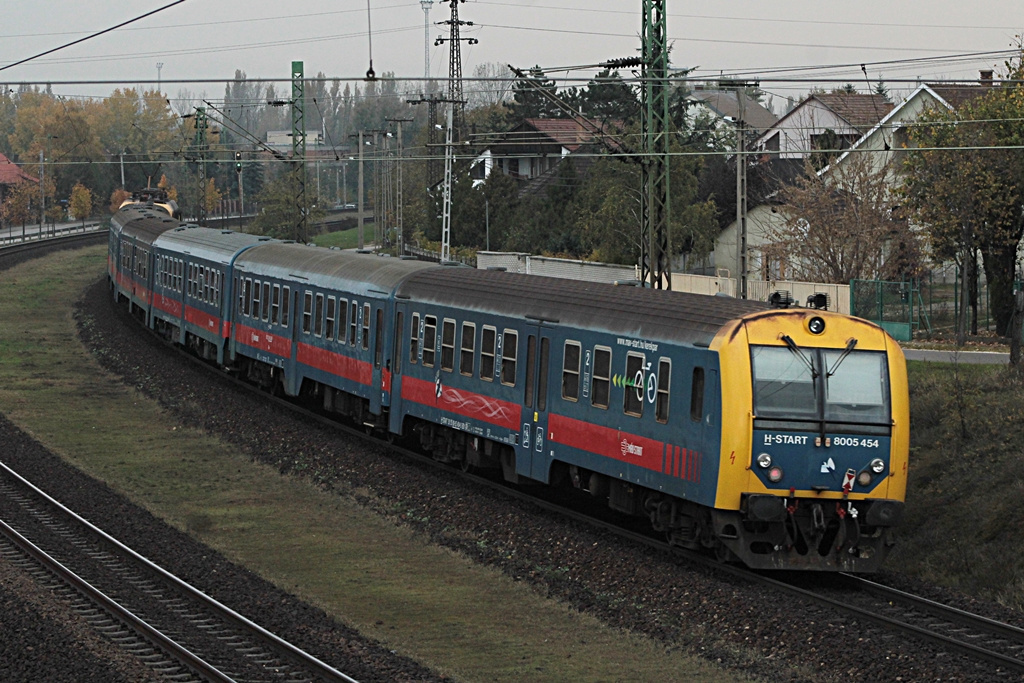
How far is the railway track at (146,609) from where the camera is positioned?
11.8 m

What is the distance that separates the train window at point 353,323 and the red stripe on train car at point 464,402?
2.37m

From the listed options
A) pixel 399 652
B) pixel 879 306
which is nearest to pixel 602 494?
pixel 399 652

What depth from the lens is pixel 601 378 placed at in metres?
16.4

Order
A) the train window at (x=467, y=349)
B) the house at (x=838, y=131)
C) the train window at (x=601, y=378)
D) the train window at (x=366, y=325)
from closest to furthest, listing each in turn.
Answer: the train window at (x=601, y=378), the train window at (x=467, y=349), the train window at (x=366, y=325), the house at (x=838, y=131)

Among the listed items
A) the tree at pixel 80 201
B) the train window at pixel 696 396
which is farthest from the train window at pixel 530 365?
the tree at pixel 80 201

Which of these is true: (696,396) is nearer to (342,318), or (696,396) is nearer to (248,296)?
(342,318)

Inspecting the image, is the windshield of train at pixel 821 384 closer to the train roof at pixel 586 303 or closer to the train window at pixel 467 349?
the train roof at pixel 586 303

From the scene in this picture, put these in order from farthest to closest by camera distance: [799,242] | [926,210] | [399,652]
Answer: [799,242]
[926,210]
[399,652]

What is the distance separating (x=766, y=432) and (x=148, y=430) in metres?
15.7

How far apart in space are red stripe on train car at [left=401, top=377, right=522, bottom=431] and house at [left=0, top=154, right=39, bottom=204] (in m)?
99.0

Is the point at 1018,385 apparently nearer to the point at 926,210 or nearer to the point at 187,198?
the point at 926,210

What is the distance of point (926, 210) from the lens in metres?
37.9

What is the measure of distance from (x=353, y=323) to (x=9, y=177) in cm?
→ 10734

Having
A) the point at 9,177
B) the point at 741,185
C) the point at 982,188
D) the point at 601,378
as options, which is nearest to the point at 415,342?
the point at 601,378
